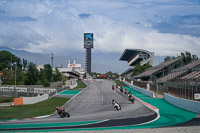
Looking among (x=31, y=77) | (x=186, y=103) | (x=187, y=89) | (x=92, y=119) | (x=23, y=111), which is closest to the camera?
(x=92, y=119)

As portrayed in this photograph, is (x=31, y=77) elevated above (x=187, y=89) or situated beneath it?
elevated above

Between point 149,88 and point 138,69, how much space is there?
199 ft

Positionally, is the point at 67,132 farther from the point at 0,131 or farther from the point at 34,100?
the point at 34,100

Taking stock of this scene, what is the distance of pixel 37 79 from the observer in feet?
261

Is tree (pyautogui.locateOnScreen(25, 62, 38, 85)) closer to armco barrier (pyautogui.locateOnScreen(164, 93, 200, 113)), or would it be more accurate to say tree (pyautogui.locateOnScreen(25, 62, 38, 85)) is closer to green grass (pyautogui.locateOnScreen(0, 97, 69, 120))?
green grass (pyautogui.locateOnScreen(0, 97, 69, 120))

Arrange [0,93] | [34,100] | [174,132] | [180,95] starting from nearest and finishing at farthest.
Answer: [174,132] → [180,95] → [34,100] → [0,93]

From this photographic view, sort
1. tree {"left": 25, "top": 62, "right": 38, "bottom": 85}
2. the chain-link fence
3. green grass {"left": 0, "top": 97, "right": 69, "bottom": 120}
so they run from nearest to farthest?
green grass {"left": 0, "top": 97, "right": 69, "bottom": 120} → the chain-link fence → tree {"left": 25, "top": 62, "right": 38, "bottom": 85}

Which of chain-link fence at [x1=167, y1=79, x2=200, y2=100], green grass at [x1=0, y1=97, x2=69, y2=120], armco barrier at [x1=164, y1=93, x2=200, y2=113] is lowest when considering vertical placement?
green grass at [x1=0, y1=97, x2=69, y2=120]

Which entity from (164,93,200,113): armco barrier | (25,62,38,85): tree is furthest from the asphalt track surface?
(25,62,38,85): tree

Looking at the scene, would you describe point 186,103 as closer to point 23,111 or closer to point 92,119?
point 92,119

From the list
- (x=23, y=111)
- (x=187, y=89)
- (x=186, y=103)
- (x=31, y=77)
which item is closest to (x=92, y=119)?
(x=23, y=111)

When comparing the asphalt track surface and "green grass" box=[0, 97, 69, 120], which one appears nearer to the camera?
the asphalt track surface

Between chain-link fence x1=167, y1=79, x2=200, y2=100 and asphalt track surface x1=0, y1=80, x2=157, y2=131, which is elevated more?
chain-link fence x1=167, y1=79, x2=200, y2=100

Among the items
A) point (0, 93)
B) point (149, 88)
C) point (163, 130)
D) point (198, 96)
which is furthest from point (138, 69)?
point (163, 130)
